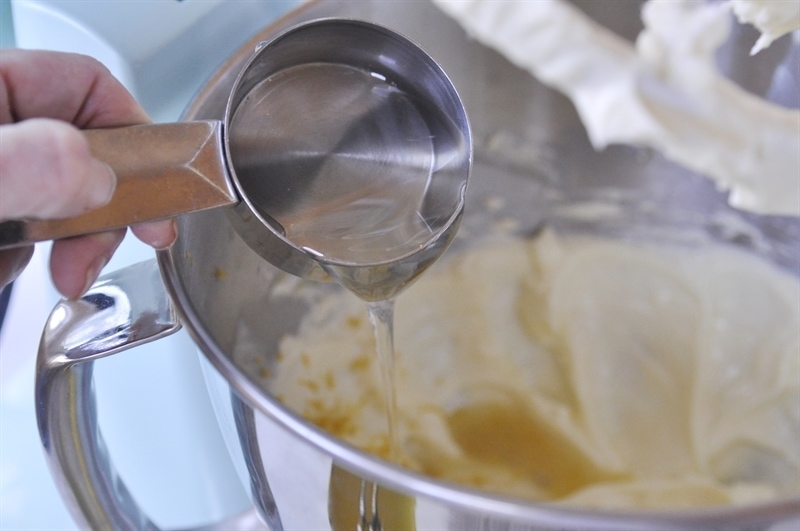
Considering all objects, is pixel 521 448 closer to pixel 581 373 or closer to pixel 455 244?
pixel 581 373

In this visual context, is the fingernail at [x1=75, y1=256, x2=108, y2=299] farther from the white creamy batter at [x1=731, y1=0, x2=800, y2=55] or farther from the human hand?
the white creamy batter at [x1=731, y1=0, x2=800, y2=55]

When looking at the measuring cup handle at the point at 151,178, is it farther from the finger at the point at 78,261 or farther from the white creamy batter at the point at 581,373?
the white creamy batter at the point at 581,373

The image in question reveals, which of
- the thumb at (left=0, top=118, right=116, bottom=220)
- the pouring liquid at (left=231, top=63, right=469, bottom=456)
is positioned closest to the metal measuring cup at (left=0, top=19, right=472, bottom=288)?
the pouring liquid at (left=231, top=63, right=469, bottom=456)

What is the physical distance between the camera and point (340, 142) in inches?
23.5

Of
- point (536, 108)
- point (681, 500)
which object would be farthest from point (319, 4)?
point (681, 500)

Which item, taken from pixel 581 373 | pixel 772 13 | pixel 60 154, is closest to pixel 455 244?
pixel 581 373

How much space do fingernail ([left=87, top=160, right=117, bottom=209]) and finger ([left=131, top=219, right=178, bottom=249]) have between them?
0.05 m

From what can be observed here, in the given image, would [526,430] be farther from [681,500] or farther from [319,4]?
[319,4]

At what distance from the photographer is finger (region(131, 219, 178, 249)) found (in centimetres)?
46

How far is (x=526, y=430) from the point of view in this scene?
2.49 feet

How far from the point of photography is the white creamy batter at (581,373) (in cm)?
73

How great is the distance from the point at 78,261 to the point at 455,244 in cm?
47

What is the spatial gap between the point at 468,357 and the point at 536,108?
0.88 ft

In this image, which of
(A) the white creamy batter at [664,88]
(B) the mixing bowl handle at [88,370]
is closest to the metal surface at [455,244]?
(B) the mixing bowl handle at [88,370]
